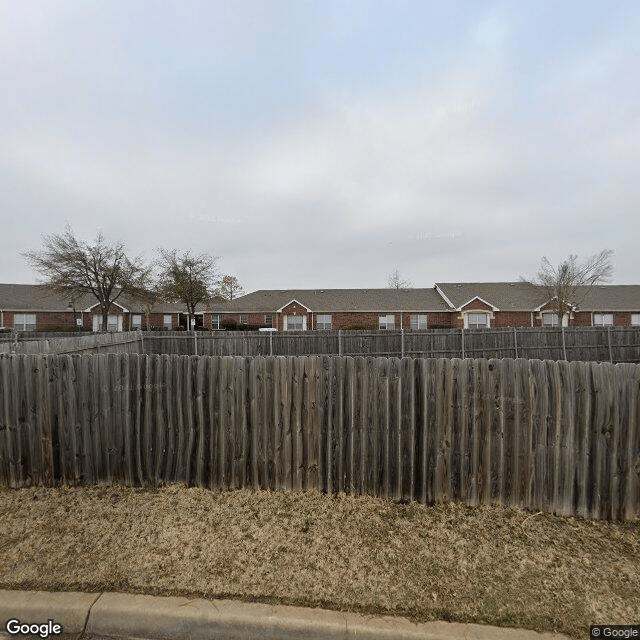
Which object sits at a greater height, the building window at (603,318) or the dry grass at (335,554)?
the building window at (603,318)

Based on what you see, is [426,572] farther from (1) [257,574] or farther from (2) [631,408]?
(2) [631,408]

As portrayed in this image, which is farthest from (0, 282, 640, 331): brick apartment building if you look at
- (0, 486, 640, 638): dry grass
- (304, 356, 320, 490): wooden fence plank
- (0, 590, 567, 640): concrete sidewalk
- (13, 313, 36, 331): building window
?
(0, 590, 567, 640): concrete sidewalk

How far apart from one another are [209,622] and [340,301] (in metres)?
39.0

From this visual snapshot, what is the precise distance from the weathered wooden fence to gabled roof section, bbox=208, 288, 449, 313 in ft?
116

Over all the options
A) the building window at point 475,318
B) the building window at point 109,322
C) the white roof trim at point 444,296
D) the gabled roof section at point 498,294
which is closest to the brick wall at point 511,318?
the gabled roof section at point 498,294

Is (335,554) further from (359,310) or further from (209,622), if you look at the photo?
(359,310)

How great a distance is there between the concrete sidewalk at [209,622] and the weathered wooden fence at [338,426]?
4.78 feet

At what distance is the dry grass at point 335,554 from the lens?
7.99 ft

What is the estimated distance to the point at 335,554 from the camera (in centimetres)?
288

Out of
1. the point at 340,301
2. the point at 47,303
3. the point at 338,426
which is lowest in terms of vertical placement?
the point at 338,426

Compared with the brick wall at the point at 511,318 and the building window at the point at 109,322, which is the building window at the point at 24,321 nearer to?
the building window at the point at 109,322

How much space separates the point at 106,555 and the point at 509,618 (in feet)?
10.1

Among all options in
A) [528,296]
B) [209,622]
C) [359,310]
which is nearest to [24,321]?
[359,310]

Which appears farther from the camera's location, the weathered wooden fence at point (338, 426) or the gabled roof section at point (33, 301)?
the gabled roof section at point (33, 301)
